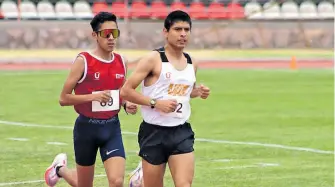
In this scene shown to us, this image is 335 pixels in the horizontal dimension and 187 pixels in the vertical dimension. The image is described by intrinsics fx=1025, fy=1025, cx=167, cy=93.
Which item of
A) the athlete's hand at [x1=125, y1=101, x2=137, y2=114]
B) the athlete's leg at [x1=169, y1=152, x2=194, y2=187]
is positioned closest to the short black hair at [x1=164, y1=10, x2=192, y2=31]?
the athlete's hand at [x1=125, y1=101, x2=137, y2=114]

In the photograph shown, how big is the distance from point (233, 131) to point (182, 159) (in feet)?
29.7

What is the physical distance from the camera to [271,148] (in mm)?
15969

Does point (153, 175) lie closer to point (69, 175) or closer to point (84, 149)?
point (84, 149)

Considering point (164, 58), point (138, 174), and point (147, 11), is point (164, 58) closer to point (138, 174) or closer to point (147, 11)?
point (138, 174)

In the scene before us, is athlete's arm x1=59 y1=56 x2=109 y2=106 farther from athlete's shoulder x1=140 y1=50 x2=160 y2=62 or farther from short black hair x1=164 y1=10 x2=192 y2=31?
short black hair x1=164 y1=10 x2=192 y2=31

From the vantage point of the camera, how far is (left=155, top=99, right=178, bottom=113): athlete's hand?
359 inches

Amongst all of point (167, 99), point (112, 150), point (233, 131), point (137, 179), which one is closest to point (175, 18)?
point (167, 99)

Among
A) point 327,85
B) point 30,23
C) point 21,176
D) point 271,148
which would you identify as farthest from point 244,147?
point 30,23

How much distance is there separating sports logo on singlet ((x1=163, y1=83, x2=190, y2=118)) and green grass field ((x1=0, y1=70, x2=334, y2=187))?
10.4 feet

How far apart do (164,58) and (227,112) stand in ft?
40.5

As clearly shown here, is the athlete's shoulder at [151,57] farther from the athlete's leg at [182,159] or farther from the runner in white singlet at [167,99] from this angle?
the athlete's leg at [182,159]

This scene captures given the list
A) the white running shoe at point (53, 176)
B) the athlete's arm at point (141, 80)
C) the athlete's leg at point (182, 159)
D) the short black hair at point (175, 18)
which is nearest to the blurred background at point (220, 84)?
the white running shoe at point (53, 176)

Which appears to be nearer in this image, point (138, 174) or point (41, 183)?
point (138, 174)

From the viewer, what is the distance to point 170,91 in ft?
30.5
